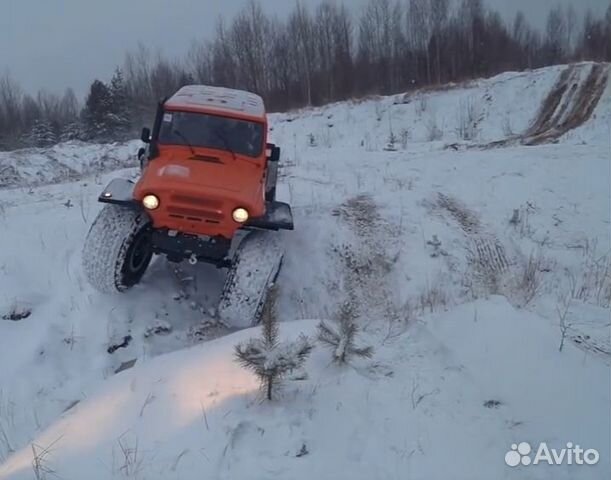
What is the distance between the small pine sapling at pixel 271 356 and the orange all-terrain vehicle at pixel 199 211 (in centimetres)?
219

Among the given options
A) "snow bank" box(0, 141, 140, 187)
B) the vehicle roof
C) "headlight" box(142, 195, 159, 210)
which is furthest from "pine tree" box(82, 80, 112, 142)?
"headlight" box(142, 195, 159, 210)

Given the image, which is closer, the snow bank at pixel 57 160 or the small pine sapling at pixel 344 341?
the small pine sapling at pixel 344 341

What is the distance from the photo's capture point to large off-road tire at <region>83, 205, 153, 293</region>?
6656mm

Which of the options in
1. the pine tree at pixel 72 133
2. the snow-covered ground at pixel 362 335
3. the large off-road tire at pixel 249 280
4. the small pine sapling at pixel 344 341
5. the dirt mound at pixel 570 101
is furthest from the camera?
the pine tree at pixel 72 133

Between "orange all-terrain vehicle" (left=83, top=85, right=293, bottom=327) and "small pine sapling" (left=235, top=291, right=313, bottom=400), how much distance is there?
2.19 meters

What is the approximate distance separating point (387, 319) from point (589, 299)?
7.71 feet

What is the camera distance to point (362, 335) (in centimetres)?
506

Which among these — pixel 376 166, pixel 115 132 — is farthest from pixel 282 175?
pixel 115 132

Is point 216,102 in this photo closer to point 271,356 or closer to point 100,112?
point 271,356

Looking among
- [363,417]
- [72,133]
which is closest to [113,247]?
[363,417]

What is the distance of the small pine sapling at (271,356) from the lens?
397 cm

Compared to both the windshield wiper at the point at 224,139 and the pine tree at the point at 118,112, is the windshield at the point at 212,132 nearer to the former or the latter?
the windshield wiper at the point at 224,139

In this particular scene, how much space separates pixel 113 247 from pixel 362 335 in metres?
3.09

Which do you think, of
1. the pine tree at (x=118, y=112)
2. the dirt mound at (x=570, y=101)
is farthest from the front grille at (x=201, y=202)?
the pine tree at (x=118, y=112)
